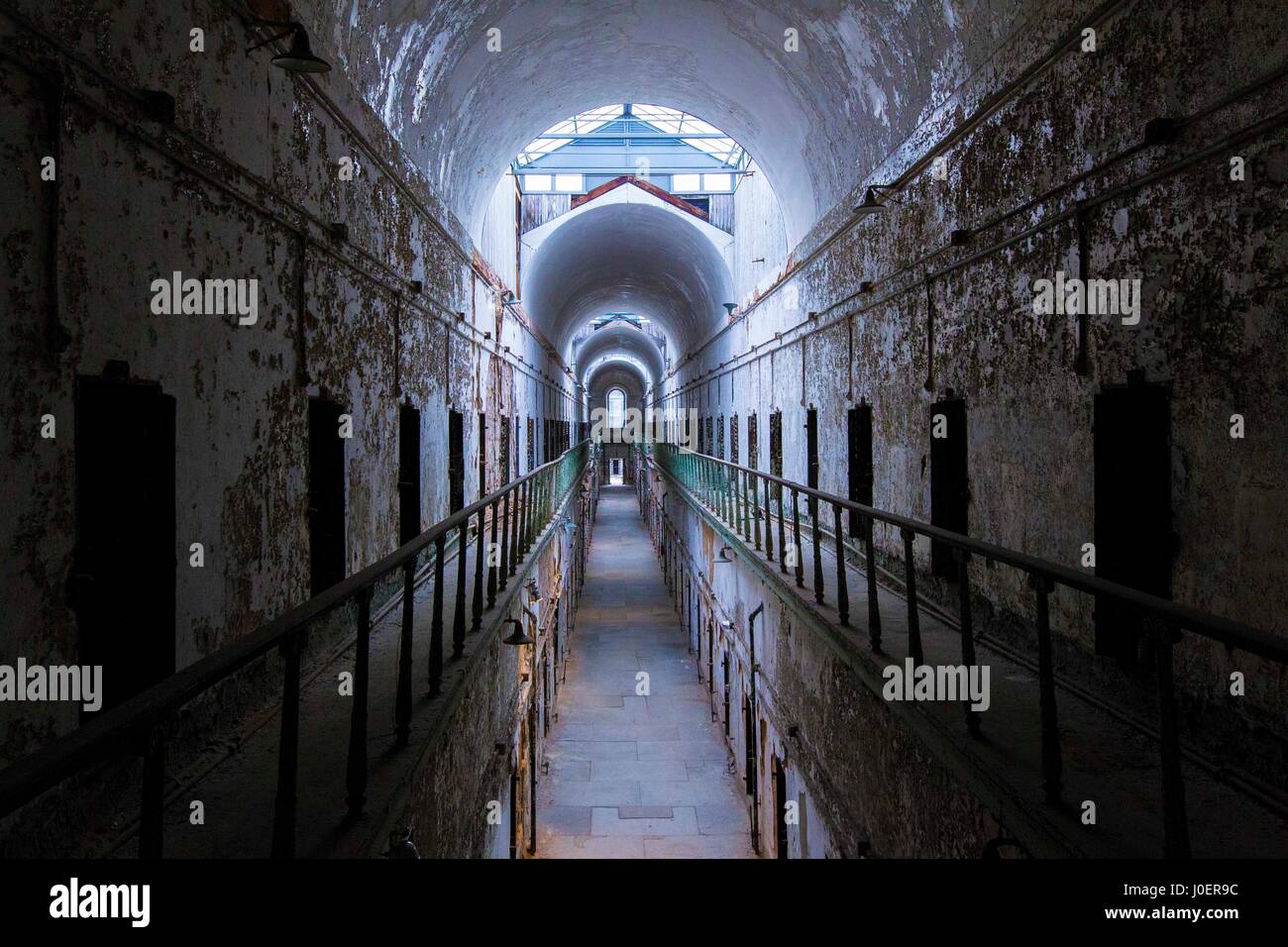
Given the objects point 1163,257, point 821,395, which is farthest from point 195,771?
point 821,395

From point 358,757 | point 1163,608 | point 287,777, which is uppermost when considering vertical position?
point 1163,608

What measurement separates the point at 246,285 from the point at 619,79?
7882 mm

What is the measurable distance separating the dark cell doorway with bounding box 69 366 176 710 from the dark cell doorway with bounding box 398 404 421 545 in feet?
12.9

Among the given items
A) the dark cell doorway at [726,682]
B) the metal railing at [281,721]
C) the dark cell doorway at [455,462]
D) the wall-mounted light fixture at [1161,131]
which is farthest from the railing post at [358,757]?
the dark cell doorway at [726,682]

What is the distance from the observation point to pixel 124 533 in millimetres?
3049

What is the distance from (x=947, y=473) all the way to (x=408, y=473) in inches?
177

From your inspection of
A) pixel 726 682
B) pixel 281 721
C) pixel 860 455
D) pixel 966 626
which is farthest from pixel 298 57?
pixel 726 682

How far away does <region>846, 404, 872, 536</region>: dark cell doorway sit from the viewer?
26.7ft

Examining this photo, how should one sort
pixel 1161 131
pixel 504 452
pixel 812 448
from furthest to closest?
1. pixel 504 452
2. pixel 812 448
3. pixel 1161 131

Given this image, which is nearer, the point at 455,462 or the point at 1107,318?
the point at 1107,318

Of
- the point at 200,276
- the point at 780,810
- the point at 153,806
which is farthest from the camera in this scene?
→ the point at 780,810

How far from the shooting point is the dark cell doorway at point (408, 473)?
7.32 metres

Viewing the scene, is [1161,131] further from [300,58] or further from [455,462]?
[455,462]
